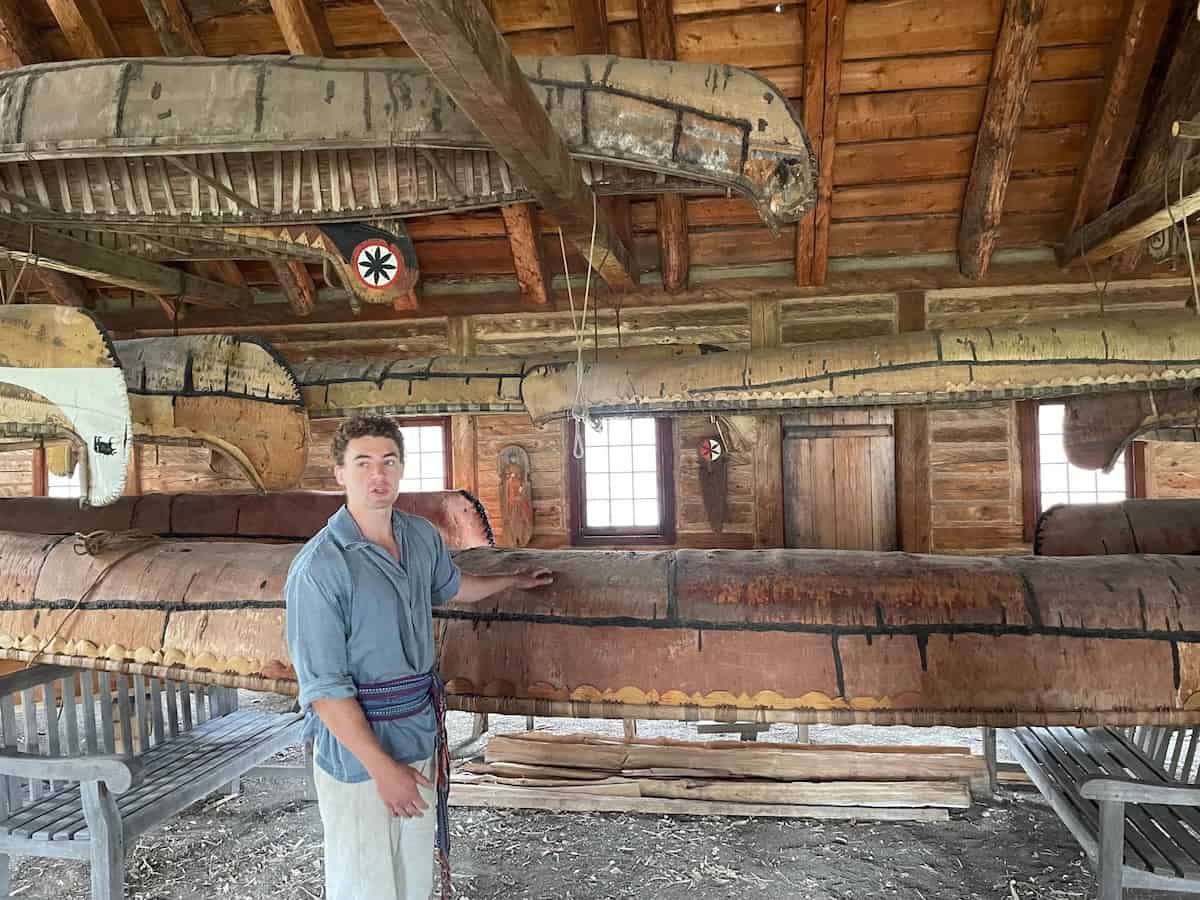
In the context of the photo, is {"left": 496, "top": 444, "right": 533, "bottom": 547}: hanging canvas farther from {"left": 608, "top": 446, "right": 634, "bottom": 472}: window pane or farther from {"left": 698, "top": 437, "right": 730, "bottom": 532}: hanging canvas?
{"left": 698, "top": 437, "right": 730, "bottom": 532}: hanging canvas

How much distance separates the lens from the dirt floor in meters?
2.97

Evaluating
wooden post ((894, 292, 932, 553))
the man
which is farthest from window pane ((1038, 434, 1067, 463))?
the man

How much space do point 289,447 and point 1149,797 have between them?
3.69 meters

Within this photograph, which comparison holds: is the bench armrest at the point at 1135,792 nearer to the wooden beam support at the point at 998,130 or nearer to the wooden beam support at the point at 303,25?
the wooden beam support at the point at 998,130

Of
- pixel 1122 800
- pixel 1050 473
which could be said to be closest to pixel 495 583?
pixel 1122 800

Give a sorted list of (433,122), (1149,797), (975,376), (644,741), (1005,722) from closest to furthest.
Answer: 1. (1005,722)
2. (1149,797)
3. (433,122)
4. (975,376)
5. (644,741)

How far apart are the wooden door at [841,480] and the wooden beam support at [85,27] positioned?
622 centimetres

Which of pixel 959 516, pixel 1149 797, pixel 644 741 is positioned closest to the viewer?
pixel 1149 797

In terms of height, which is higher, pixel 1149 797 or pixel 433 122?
pixel 433 122

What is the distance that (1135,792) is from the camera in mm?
2164

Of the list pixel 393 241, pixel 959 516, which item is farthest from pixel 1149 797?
pixel 959 516

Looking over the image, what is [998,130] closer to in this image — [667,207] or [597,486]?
[667,207]

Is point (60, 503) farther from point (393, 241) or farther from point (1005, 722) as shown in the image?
point (1005, 722)

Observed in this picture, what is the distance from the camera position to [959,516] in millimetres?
7207
